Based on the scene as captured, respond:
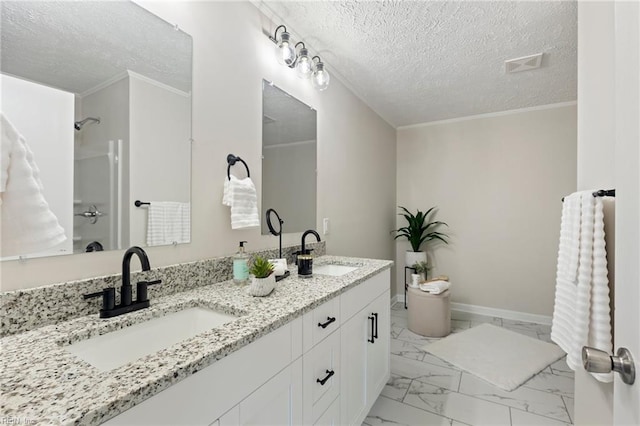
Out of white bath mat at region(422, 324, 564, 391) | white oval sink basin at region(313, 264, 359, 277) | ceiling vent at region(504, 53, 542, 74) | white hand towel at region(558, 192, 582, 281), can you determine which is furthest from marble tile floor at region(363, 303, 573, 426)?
ceiling vent at region(504, 53, 542, 74)

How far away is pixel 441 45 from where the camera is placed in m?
2.10

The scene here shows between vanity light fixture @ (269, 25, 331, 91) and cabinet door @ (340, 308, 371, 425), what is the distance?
152 cm

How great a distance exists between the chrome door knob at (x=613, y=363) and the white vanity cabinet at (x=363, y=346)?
93 cm

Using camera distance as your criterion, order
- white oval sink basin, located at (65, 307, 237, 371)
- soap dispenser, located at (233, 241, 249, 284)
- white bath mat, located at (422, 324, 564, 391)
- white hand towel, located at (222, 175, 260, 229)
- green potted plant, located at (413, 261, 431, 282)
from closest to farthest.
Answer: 1. white oval sink basin, located at (65, 307, 237, 371)
2. soap dispenser, located at (233, 241, 249, 284)
3. white hand towel, located at (222, 175, 260, 229)
4. white bath mat, located at (422, 324, 564, 391)
5. green potted plant, located at (413, 261, 431, 282)

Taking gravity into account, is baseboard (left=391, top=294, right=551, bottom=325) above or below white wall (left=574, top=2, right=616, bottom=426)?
below

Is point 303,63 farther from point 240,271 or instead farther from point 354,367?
point 354,367

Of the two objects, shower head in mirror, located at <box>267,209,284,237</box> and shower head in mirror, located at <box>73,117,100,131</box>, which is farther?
shower head in mirror, located at <box>267,209,284,237</box>

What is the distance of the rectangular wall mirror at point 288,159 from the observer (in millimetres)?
1812

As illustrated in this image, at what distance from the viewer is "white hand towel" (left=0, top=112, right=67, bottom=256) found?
0.68 metres

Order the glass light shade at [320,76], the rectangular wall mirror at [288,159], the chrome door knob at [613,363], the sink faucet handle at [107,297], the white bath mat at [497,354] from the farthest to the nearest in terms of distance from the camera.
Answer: the white bath mat at [497,354], the glass light shade at [320,76], the rectangular wall mirror at [288,159], the sink faucet handle at [107,297], the chrome door knob at [613,363]

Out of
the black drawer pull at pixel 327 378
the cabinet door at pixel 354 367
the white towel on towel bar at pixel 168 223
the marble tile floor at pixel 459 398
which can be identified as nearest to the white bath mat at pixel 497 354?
the marble tile floor at pixel 459 398

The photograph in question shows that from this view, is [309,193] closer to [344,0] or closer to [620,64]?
[344,0]

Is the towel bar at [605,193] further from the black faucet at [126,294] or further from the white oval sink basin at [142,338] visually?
the black faucet at [126,294]

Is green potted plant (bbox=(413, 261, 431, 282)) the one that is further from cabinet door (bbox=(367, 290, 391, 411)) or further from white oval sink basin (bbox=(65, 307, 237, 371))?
white oval sink basin (bbox=(65, 307, 237, 371))
